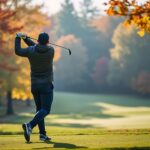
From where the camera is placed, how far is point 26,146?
758 cm

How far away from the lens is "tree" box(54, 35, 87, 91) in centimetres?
8682

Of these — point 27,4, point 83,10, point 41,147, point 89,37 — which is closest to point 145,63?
point 89,37

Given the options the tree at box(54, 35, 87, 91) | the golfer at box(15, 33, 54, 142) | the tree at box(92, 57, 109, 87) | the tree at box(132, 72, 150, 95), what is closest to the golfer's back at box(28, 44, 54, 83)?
the golfer at box(15, 33, 54, 142)

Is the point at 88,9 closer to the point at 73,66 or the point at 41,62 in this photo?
the point at 73,66

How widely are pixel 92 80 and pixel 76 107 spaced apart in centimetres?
3158

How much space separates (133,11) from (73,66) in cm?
7766

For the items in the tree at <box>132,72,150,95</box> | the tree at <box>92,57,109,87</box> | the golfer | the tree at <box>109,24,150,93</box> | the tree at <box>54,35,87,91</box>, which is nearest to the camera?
the golfer

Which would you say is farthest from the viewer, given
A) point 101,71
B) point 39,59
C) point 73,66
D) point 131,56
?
point 73,66

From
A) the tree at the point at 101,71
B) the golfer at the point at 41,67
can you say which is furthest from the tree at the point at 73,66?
the golfer at the point at 41,67

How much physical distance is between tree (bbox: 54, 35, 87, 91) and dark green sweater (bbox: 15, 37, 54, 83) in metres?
77.3

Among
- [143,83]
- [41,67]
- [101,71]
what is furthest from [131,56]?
[41,67]

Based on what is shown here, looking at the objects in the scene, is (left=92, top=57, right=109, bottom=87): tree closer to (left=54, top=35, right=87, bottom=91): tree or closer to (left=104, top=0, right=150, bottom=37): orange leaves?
(left=54, top=35, right=87, bottom=91): tree

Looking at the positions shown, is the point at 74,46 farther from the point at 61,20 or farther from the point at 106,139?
the point at 106,139

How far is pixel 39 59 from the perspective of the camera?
8922 millimetres
